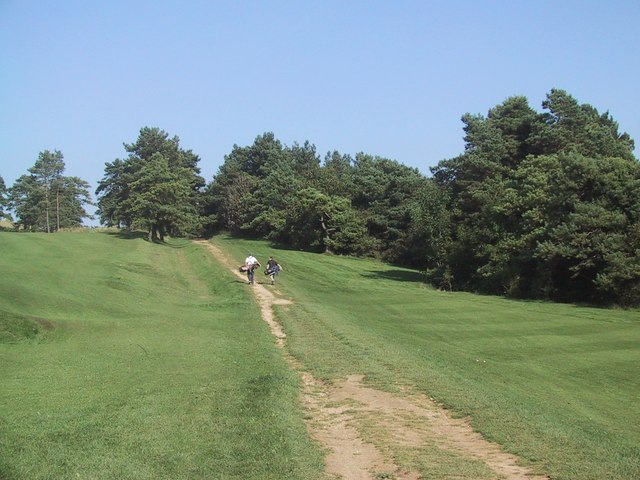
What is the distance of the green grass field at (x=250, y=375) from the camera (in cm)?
846

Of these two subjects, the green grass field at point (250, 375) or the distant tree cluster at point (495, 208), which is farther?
the distant tree cluster at point (495, 208)

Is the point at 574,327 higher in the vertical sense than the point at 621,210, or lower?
lower

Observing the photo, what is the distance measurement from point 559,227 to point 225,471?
3790cm

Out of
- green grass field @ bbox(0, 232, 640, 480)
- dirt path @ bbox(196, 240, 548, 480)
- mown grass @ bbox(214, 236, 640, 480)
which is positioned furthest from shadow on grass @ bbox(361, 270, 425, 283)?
dirt path @ bbox(196, 240, 548, 480)

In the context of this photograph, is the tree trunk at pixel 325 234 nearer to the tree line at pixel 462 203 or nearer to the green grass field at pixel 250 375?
the tree line at pixel 462 203

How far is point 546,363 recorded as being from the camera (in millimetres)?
18141

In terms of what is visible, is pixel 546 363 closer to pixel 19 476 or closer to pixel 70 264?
pixel 19 476

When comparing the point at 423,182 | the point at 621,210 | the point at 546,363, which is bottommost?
the point at 546,363

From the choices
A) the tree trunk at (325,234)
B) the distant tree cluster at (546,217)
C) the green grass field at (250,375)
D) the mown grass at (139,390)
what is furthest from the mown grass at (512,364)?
the tree trunk at (325,234)

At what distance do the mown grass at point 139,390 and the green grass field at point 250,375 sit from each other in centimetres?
5

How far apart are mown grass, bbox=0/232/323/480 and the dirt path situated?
0.40 metres

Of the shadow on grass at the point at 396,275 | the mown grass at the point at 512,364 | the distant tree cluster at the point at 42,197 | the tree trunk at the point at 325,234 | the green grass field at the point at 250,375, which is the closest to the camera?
the green grass field at the point at 250,375

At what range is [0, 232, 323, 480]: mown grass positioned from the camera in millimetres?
8148

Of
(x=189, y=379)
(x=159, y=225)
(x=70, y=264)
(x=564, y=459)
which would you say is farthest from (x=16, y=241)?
(x=564, y=459)
